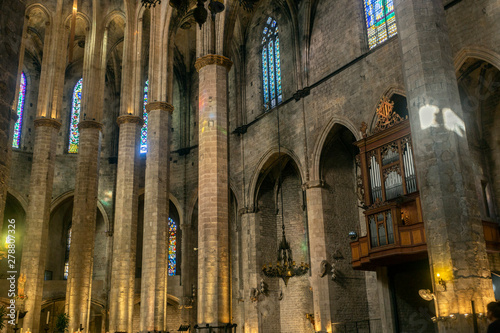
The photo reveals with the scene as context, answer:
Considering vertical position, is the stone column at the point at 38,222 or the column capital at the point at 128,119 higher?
the column capital at the point at 128,119

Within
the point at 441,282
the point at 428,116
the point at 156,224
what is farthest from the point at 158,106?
the point at 441,282

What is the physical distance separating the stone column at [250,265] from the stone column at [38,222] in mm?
7889

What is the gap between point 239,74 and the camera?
23.5 metres

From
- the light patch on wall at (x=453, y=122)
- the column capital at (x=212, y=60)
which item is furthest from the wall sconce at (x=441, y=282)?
the column capital at (x=212, y=60)

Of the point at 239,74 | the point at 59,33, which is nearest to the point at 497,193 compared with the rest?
the point at 239,74

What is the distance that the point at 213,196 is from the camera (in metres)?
15.3

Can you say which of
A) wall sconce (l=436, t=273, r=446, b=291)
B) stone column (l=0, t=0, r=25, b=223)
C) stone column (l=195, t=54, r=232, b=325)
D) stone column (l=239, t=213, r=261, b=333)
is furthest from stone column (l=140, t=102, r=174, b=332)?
stone column (l=0, t=0, r=25, b=223)

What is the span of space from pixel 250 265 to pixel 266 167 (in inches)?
163

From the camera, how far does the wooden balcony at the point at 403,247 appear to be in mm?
12445

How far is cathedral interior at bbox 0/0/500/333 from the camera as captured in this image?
9.88m

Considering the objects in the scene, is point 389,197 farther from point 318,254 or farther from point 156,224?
point 156,224

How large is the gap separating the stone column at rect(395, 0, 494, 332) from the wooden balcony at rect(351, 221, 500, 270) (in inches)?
139

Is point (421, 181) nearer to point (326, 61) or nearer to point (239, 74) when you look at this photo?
point (326, 61)

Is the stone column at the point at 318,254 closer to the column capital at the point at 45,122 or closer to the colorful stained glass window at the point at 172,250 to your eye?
the colorful stained glass window at the point at 172,250
